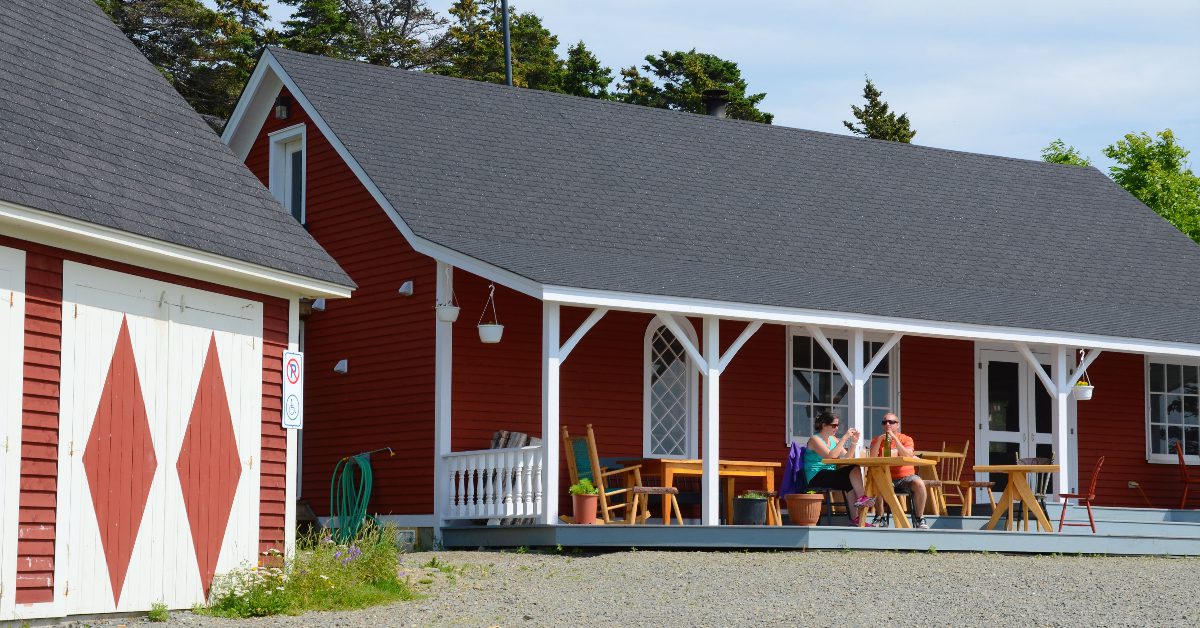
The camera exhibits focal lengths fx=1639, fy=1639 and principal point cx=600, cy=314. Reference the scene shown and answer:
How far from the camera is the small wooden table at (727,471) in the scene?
15.2m

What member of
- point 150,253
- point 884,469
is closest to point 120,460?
point 150,253

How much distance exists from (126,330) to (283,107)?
25.4 ft

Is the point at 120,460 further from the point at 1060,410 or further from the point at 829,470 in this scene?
the point at 1060,410

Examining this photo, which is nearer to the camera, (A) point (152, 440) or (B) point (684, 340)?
(A) point (152, 440)

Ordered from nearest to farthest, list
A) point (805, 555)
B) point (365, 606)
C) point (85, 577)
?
point (85, 577), point (365, 606), point (805, 555)

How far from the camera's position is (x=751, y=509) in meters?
15.5

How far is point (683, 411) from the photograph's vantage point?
17297mm

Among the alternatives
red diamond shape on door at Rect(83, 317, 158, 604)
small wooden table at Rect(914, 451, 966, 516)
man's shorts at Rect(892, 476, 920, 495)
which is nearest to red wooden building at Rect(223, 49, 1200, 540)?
man's shorts at Rect(892, 476, 920, 495)

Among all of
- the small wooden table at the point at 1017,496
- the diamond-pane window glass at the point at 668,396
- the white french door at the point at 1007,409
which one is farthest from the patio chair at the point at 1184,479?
the diamond-pane window glass at the point at 668,396

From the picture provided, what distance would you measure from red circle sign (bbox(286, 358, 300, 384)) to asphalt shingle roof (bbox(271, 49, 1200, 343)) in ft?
→ 8.04

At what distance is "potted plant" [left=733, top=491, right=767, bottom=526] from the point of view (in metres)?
15.5

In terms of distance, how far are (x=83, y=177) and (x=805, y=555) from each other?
6673 millimetres

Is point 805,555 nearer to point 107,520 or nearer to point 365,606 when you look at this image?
point 365,606

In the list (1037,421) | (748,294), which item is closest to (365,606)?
(748,294)
